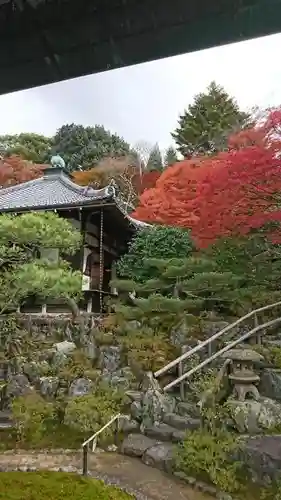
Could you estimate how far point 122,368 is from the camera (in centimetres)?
983

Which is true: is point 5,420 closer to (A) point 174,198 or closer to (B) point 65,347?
(B) point 65,347

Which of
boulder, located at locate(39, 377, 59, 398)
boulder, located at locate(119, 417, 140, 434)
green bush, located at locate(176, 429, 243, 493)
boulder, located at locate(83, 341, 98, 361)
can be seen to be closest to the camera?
green bush, located at locate(176, 429, 243, 493)

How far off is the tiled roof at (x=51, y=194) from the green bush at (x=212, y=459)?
911cm

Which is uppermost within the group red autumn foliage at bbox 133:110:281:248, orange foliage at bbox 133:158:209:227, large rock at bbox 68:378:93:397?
orange foliage at bbox 133:158:209:227

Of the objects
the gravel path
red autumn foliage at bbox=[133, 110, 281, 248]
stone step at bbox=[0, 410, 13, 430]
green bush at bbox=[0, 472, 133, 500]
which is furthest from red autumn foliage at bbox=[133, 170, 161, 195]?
green bush at bbox=[0, 472, 133, 500]

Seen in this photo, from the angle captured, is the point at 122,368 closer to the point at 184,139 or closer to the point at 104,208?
the point at 104,208

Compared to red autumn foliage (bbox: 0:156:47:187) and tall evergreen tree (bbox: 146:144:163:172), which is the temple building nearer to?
red autumn foliage (bbox: 0:156:47:187)

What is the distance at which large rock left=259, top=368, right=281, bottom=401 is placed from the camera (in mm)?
7902

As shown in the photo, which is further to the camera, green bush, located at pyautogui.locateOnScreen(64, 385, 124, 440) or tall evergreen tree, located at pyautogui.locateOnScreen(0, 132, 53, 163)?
tall evergreen tree, located at pyautogui.locateOnScreen(0, 132, 53, 163)

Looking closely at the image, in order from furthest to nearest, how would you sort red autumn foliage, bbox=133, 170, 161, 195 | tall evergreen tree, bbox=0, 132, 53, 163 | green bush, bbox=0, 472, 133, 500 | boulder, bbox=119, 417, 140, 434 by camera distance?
tall evergreen tree, bbox=0, 132, 53, 163 < red autumn foliage, bbox=133, 170, 161, 195 < boulder, bbox=119, 417, 140, 434 < green bush, bbox=0, 472, 133, 500

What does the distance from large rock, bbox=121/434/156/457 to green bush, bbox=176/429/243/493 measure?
0.84 meters

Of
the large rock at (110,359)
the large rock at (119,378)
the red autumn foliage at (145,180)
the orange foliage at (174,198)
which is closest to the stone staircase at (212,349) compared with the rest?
the large rock at (119,378)

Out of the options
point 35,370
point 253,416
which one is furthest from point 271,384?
point 35,370

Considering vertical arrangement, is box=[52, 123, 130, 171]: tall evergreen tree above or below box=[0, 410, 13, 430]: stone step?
above
